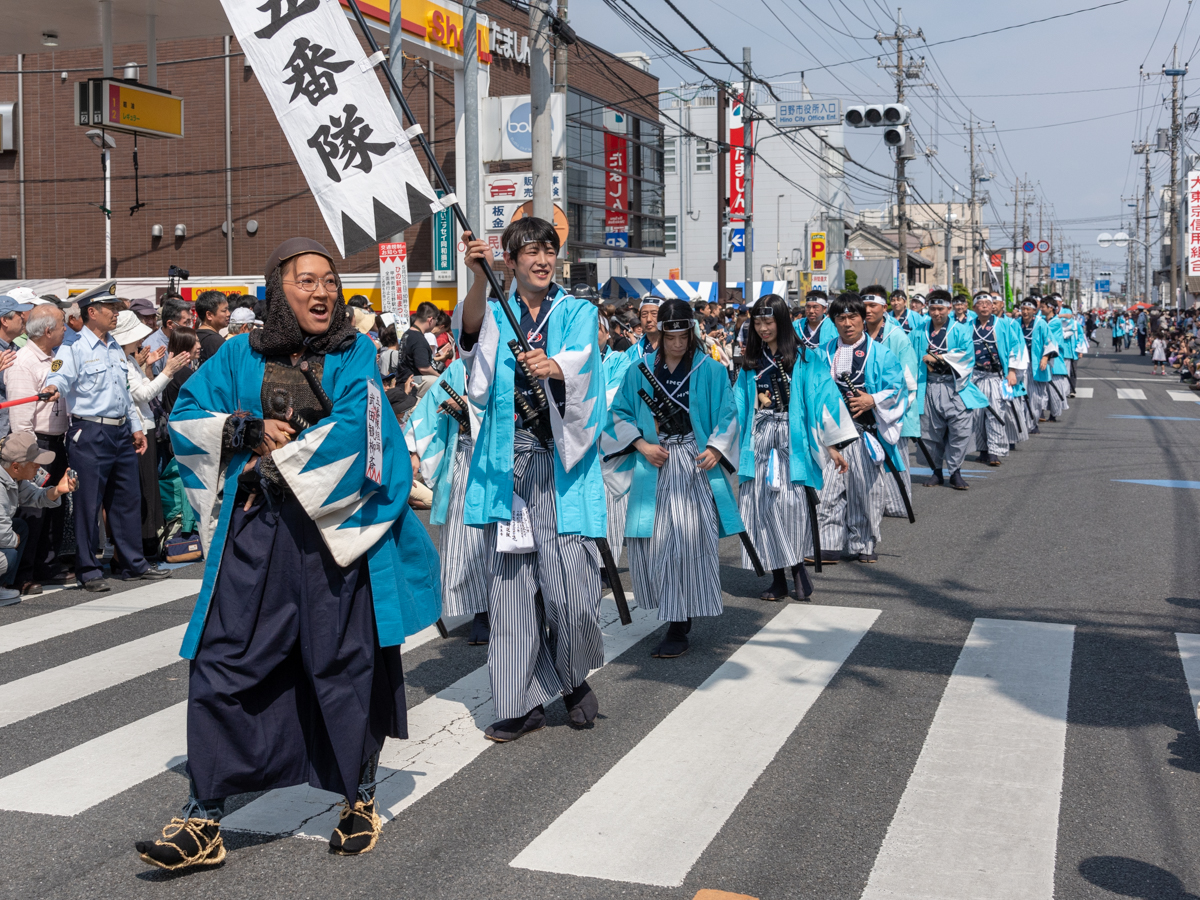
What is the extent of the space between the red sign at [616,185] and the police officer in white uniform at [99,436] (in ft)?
77.9

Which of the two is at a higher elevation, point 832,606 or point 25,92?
point 25,92

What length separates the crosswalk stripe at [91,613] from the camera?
6629 millimetres

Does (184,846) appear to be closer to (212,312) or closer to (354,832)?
(354,832)

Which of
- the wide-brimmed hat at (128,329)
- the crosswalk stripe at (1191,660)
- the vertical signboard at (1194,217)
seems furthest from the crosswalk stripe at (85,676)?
the vertical signboard at (1194,217)

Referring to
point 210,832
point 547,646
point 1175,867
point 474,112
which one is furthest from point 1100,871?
point 474,112

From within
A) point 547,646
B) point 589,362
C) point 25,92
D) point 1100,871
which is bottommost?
point 1100,871

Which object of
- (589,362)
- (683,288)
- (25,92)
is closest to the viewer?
(589,362)

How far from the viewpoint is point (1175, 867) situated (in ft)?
11.8

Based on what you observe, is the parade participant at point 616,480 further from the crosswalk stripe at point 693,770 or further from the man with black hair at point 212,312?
the man with black hair at point 212,312

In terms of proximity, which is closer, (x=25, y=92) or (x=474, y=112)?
(x=474, y=112)

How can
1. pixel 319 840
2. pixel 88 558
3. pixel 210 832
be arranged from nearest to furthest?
pixel 210 832 → pixel 319 840 → pixel 88 558

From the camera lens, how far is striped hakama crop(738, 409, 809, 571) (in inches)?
288

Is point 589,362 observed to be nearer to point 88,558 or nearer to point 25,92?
point 88,558

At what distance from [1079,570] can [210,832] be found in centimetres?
627
